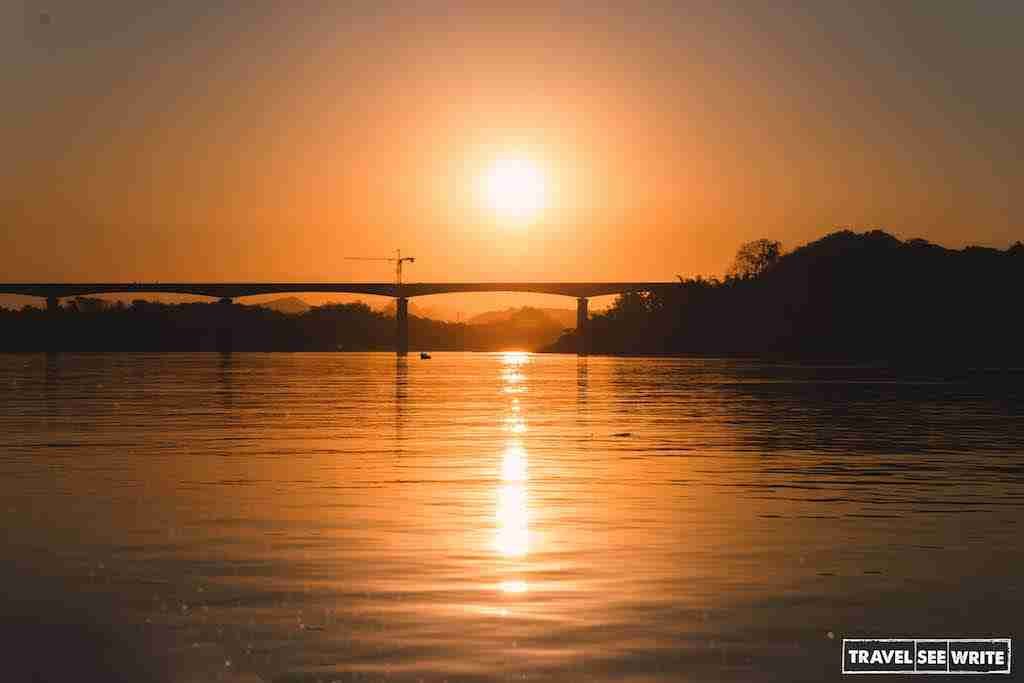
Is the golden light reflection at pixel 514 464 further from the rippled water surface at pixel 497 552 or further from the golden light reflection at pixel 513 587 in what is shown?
the golden light reflection at pixel 513 587

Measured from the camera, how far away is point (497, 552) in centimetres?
2123

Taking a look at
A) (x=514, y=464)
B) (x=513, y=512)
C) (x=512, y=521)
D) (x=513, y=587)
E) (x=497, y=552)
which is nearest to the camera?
(x=513, y=587)

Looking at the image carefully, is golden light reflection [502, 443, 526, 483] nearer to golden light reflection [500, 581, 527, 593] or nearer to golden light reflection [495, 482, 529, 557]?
golden light reflection [495, 482, 529, 557]

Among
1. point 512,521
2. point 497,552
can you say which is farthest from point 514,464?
point 497,552

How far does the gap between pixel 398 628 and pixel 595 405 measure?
59.3 metres

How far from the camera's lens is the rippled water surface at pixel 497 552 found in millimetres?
14680

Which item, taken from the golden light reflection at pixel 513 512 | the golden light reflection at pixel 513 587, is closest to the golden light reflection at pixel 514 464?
the golden light reflection at pixel 513 512

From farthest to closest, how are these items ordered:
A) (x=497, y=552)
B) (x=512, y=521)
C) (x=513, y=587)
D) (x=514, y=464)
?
(x=514, y=464), (x=512, y=521), (x=497, y=552), (x=513, y=587)

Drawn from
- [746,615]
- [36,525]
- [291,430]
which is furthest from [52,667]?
[291,430]

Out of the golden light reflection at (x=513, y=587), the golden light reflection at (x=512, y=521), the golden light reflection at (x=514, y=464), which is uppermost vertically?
the golden light reflection at (x=513, y=587)

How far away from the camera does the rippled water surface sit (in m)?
14.7

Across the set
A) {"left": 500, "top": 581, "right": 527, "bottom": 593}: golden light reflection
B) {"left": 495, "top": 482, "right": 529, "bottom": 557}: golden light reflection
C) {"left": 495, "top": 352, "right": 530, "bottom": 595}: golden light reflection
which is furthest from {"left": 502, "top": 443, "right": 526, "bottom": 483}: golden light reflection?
{"left": 500, "top": 581, "right": 527, "bottom": 593}: golden light reflection

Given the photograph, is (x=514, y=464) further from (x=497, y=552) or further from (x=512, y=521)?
(x=497, y=552)

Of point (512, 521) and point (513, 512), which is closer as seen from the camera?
point (512, 521)
